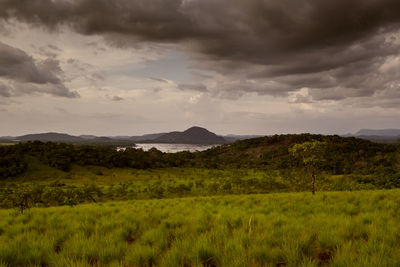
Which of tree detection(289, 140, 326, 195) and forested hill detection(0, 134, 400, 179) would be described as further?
forested hill detection(0, 134, 400, 179)

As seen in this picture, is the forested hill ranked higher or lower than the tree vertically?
lower

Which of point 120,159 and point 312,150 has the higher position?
point 312,150

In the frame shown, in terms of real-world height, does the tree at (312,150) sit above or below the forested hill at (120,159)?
above

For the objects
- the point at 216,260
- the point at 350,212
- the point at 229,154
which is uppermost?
the point at 216,260

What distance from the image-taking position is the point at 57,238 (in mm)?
5707

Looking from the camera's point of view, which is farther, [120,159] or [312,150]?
[120,159]

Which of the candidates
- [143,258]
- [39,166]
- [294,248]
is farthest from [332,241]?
[39,166]

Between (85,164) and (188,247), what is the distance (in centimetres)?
8235

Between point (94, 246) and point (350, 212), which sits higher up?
point (94, 246)

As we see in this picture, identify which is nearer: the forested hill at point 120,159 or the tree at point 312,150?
the tree at point 312,150

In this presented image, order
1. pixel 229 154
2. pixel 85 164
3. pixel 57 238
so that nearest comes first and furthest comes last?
pixel 57 238
pixel 85 164
pixel 229 154

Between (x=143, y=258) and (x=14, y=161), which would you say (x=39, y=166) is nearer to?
(x=14, y=161)

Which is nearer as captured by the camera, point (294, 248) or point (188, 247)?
point (294, 248)

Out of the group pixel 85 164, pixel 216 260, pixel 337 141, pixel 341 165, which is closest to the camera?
pixel 216 260
